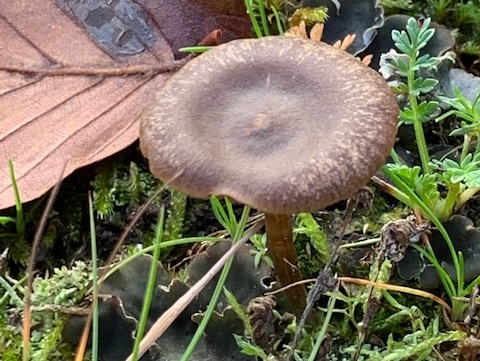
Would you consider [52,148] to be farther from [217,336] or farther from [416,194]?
[416,194]

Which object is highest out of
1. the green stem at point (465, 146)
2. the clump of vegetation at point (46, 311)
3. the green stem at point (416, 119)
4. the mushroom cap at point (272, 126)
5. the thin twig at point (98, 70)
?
the mushroom cap at point (272, 126)

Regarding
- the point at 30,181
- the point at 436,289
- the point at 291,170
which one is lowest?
the point at 436,289

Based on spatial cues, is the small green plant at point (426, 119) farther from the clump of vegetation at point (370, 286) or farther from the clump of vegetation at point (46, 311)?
the clump of vegetation at point (46, 311)

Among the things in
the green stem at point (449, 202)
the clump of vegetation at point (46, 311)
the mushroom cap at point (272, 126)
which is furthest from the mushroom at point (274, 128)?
the clump of vegetation at point (46, 311)

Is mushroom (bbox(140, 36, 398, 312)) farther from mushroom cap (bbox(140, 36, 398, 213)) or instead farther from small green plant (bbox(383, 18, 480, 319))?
small green plant (bbox(383, 18, 480, 319))

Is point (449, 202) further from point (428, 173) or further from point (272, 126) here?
point (272, 126)

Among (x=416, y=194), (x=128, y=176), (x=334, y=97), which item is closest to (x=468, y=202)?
(x=416, y=194)

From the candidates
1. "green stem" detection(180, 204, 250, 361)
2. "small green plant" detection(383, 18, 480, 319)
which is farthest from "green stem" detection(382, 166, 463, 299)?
"green stem" detection(180, 204, 250, 361)
